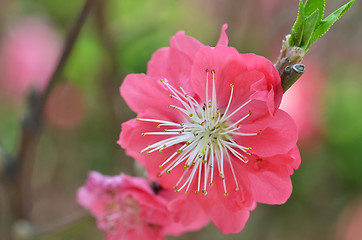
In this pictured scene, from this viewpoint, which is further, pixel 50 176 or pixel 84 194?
pixel 50 176

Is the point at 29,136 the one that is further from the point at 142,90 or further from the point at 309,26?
the point at 309,26

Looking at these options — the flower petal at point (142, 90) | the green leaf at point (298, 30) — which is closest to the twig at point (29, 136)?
the flower petal at point (142, 90)

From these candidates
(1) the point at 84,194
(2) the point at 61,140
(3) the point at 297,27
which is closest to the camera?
(3) the point at 297,27

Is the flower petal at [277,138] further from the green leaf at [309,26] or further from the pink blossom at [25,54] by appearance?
the pink blossom at [25,54]

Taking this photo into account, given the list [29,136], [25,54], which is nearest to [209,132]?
[29,136]

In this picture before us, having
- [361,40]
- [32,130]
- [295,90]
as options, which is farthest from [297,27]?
[361,40]

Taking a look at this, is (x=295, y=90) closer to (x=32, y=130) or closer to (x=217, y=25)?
(x=217, y=25)
